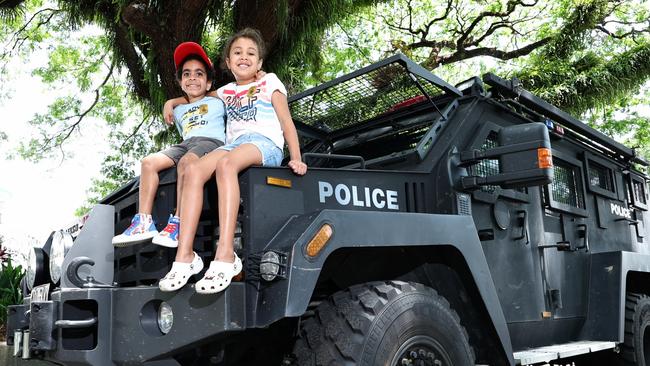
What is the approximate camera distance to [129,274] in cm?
335

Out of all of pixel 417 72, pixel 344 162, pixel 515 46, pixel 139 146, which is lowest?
pixel 344 162

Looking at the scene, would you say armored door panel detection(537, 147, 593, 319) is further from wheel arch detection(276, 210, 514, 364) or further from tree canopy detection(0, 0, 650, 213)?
tree canopy detection(0, 0, 650, 213)

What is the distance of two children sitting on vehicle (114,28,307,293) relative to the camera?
2694 millimetres

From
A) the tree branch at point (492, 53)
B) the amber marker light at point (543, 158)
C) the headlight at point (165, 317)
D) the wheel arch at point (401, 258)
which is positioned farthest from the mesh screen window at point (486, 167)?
the tree branch at point (492, 53)

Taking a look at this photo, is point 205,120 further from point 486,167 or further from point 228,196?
point 486,167

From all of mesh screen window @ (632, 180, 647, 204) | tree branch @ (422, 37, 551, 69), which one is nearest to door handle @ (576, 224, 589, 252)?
mesh screen window @ (632, 180, 647, 204)

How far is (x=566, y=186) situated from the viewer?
529cm

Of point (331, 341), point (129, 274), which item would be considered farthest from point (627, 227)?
point (129, 274)

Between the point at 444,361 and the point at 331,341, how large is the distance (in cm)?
68

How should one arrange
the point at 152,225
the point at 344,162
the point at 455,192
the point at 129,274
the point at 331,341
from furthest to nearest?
the point at 344,162, the point at 455,192, the point at 129,274, the point at 152,225, the point at 331,341

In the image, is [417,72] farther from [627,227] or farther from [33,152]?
[33,152]

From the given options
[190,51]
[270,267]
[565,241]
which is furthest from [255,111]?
[565,241]

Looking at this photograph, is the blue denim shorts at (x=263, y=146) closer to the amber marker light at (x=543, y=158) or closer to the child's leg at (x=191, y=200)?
the child's leg at (x=191, y=200)

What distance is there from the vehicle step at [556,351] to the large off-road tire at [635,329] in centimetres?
44
